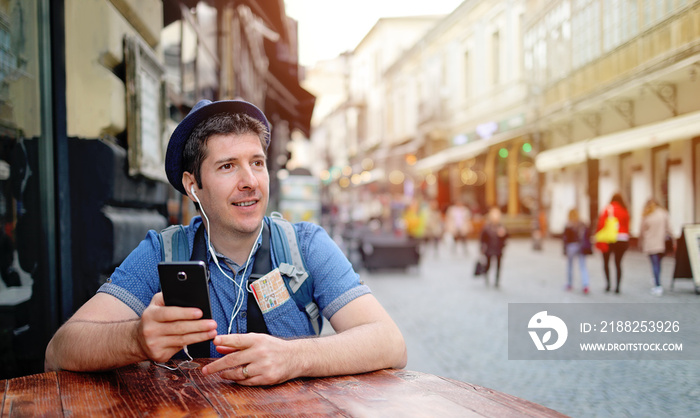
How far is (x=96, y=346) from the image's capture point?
154 cm

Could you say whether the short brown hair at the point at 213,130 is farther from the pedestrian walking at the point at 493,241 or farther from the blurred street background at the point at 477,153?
the pedestrian walking at the point at 493,241

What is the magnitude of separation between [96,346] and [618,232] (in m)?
3.42

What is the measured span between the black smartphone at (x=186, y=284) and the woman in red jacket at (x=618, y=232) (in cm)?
286

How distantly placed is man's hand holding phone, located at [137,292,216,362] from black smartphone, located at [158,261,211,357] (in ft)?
0.06

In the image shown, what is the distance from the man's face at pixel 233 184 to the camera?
191 cm

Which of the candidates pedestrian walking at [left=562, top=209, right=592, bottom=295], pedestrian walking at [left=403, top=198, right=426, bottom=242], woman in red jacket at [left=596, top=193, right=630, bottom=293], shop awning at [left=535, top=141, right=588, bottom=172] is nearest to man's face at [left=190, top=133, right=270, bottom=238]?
woman in red jacket at [left=596, top=193, right=630, bottom=293]

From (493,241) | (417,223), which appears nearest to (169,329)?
(493,241)

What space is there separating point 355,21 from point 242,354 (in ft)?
12.8

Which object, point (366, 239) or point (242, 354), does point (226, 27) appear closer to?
point (366, 239)

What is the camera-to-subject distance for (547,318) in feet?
14.3

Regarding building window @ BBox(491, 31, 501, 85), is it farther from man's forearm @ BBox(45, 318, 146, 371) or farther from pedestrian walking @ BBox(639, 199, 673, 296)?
man's forearm @ BBox(45, 318, 146, 371)

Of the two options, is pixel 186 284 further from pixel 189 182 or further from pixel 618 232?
pixel 618 232

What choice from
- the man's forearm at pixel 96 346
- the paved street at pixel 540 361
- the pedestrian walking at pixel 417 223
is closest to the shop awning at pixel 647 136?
the paved street at pixel 540 361

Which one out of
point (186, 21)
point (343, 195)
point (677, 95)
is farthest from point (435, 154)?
point (343, 195)
